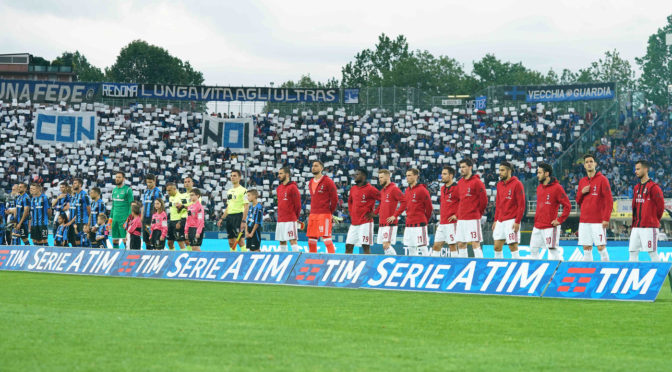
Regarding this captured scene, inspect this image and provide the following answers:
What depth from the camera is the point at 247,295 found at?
46.1 ft

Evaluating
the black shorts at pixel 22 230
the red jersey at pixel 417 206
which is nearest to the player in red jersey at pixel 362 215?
the red jersey at pixel 417 206

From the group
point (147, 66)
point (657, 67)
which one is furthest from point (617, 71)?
point (147, 66)

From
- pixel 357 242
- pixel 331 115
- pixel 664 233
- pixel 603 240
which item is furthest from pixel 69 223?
pixel 331 115

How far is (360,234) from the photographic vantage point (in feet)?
66.9

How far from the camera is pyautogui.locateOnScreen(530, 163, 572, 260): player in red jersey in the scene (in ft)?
58.5

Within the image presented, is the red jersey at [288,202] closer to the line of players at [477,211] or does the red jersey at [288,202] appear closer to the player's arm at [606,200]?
the line of players at [477,211]

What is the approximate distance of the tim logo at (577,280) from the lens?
13711mm

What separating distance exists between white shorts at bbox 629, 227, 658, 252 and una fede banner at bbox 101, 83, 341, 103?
4440 cm

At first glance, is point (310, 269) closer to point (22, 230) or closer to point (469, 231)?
point (469, 231)

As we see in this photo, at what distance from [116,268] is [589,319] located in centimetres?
1215

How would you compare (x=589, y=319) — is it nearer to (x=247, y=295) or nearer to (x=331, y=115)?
(x=247, y=295)

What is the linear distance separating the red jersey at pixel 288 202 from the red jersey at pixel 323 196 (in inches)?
18.5

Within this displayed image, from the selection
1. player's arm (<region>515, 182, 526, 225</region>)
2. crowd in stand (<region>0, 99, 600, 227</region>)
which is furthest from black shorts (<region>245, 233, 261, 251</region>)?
crowd in stand (<region>0, 99, 600, 227</region>)

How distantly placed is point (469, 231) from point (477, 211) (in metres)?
0.47
